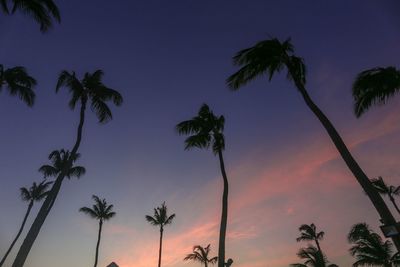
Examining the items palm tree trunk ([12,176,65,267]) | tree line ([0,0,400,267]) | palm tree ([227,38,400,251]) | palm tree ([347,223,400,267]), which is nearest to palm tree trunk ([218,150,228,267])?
tree line ([0,0,400,267])

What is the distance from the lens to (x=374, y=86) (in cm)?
1554

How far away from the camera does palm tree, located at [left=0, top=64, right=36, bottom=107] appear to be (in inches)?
877

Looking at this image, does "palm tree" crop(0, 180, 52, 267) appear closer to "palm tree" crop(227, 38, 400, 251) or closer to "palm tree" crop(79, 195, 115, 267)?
"palm tree" crop(79, 195, 115, 267)

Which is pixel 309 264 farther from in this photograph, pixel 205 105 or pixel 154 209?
pixel 205 105

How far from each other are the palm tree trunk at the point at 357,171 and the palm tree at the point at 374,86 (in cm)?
306

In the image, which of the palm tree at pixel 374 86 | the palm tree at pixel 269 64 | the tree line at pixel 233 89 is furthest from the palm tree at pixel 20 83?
the palm tree at pixel 374 86

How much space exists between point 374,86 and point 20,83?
81.9 ft

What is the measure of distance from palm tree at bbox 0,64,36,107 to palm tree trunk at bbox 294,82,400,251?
2034 centimetres

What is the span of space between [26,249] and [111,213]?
3462 centimetres

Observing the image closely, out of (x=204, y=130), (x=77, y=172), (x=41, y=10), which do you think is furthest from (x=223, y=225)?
(x=77, y=172)

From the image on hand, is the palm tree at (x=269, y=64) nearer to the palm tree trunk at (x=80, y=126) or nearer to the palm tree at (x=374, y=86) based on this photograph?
the palm tree at (x=374, y=86)

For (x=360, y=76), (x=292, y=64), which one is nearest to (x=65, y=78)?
(x=292, y=64)

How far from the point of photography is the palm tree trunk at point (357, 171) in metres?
10.2

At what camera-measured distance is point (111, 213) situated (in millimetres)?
49188
